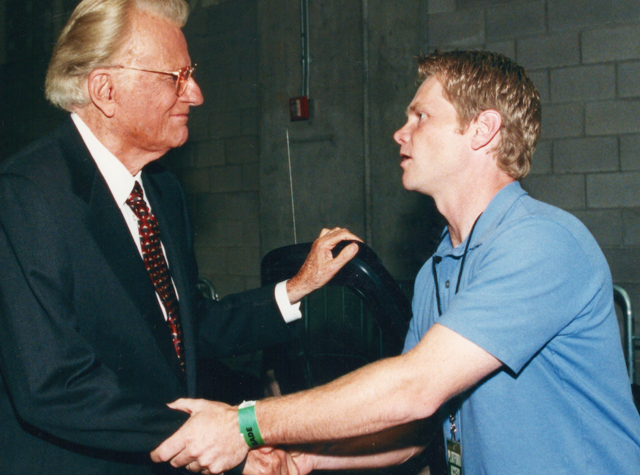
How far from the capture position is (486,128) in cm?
137

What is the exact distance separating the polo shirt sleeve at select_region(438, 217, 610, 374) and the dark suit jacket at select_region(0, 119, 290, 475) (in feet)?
2.41

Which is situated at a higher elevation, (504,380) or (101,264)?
(101,264)

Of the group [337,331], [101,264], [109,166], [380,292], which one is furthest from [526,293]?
[337,331]

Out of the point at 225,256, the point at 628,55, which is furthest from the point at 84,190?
the point at 225,256

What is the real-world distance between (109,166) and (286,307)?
2.44 feet

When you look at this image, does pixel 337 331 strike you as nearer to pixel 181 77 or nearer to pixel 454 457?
pixel 454 457

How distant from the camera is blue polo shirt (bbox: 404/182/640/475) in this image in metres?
1.02

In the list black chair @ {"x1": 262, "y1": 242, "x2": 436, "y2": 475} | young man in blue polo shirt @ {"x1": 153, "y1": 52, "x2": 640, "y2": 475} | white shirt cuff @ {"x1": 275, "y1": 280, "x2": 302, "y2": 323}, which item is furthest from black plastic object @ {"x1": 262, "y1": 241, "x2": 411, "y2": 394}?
young man in blue polo shirt @ {"x1": 153, "y1": 52, "x2": 640, "y2": 475}

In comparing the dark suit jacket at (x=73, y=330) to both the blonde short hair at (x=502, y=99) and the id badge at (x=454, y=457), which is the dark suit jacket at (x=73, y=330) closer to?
the id badge at (x=454, y=457)

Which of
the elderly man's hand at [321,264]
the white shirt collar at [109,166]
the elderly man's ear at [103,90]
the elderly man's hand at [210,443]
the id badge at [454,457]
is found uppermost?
the elderly man's ear at [103,90]

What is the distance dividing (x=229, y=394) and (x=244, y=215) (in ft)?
8.76

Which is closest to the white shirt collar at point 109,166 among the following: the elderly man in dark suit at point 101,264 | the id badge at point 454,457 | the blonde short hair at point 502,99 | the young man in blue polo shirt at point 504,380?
the elderly man in dark suit at point 101,264

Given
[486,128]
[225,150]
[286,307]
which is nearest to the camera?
[486,128]

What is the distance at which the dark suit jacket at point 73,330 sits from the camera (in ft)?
3.67
